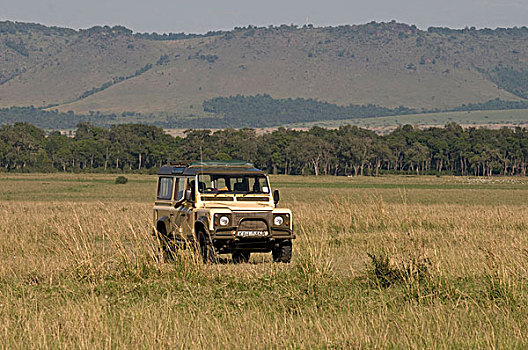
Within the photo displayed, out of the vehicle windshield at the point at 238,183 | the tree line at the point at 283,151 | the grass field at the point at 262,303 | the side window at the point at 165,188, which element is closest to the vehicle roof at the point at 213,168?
the vehicle windshield at the point at 238,183

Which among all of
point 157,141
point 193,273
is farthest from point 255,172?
point 157,141

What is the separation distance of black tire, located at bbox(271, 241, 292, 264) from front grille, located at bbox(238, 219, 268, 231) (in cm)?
64

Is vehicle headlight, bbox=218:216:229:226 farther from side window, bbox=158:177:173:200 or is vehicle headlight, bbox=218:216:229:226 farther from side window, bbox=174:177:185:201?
side window, bbox=158:177:173:200

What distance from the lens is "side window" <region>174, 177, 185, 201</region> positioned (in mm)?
19688

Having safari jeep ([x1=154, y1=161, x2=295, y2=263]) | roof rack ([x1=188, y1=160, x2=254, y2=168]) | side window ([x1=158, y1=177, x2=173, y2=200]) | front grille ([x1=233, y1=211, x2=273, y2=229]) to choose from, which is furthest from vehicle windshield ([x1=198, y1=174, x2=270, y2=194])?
side window ([x1=158, y1=177, x2=173, y2=200])

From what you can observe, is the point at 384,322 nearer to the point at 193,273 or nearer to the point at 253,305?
the point at 253,305

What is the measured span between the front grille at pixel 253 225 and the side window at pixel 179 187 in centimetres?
271

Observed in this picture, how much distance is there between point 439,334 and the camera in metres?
10.6

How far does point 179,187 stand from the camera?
1991 centimetres

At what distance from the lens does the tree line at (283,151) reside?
159 metres

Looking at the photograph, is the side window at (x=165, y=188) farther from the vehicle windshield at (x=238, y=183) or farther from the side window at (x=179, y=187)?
the vehicle windshield at (x=238, y=183)

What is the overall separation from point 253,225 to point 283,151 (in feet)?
479

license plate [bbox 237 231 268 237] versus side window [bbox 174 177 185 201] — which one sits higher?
side window [bbox 174 177 185 201]

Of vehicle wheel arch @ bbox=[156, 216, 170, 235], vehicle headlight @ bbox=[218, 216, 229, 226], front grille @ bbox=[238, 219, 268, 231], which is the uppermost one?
vehicle headlight @ bbox=[218, 216, 229, 226]
